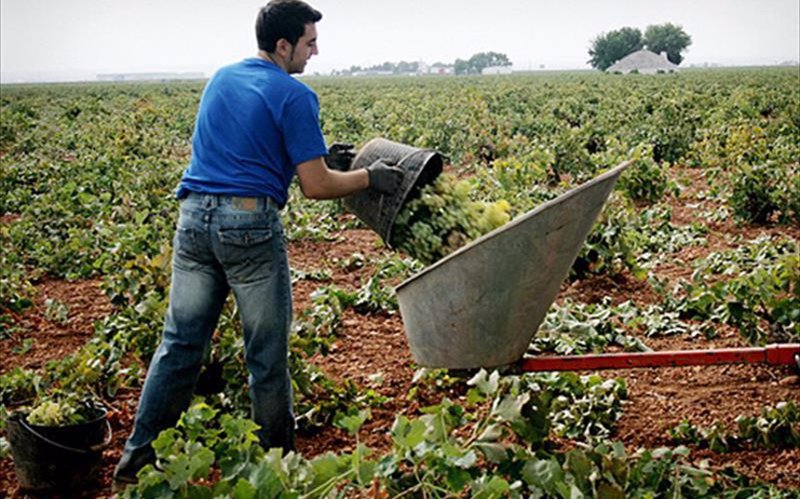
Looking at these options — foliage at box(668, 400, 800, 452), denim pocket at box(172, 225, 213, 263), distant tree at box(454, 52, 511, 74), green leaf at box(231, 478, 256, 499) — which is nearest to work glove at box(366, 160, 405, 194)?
denim pocket at box(172, 225, 213, 263)

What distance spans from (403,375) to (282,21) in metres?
2.25

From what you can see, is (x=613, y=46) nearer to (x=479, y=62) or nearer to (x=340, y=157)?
(x=479, y=62)

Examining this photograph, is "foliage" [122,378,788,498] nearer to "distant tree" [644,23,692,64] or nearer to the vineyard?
the vineyard

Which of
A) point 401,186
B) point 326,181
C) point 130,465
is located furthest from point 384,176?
point 130,465

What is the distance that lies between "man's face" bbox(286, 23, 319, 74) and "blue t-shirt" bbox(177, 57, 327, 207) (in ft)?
0.18

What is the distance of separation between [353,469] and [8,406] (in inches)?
103

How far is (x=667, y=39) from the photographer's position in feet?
372

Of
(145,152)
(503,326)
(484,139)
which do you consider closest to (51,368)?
(503,326)

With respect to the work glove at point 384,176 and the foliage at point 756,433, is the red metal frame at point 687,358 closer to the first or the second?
the foliage at point 756,433

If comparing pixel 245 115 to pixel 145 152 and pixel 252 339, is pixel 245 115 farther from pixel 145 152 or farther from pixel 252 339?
pixel 145 152

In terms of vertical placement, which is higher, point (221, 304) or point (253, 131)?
point (253, 131)

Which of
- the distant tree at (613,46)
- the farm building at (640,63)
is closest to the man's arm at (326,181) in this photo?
the farm building at (640,63)

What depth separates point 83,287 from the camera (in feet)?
21.9

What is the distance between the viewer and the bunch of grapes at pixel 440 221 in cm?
329
